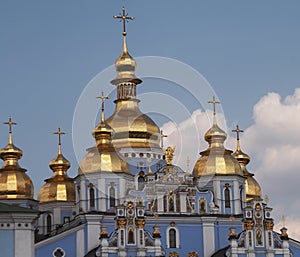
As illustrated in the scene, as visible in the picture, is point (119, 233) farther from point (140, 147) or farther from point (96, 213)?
point (140, 147)

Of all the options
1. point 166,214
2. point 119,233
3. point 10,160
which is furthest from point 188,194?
point 10,160

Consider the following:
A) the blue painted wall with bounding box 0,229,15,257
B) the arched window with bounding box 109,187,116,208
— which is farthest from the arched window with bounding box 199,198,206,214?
the blue painted wall with bounding box 0,229,15,257

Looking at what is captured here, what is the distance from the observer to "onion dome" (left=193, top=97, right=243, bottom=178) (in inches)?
2330

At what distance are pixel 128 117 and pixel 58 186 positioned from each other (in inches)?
229

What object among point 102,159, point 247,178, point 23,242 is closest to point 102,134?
point 102,159

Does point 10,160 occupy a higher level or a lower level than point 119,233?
higher

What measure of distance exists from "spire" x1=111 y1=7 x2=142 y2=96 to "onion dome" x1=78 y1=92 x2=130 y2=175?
14.8ft

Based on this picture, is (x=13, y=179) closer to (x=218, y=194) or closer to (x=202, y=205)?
(x=202, y=205)

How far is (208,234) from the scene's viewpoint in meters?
56.8

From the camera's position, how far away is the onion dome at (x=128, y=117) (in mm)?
60062

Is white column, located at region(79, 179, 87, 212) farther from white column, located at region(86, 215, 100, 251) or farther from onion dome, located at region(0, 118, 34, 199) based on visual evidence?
onion dome, located at region(0, 118, 34, 199)

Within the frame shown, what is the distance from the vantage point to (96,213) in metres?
55.8

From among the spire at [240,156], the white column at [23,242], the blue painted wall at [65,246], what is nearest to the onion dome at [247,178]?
the spire at [240,156]

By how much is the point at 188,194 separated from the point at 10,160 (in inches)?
431
